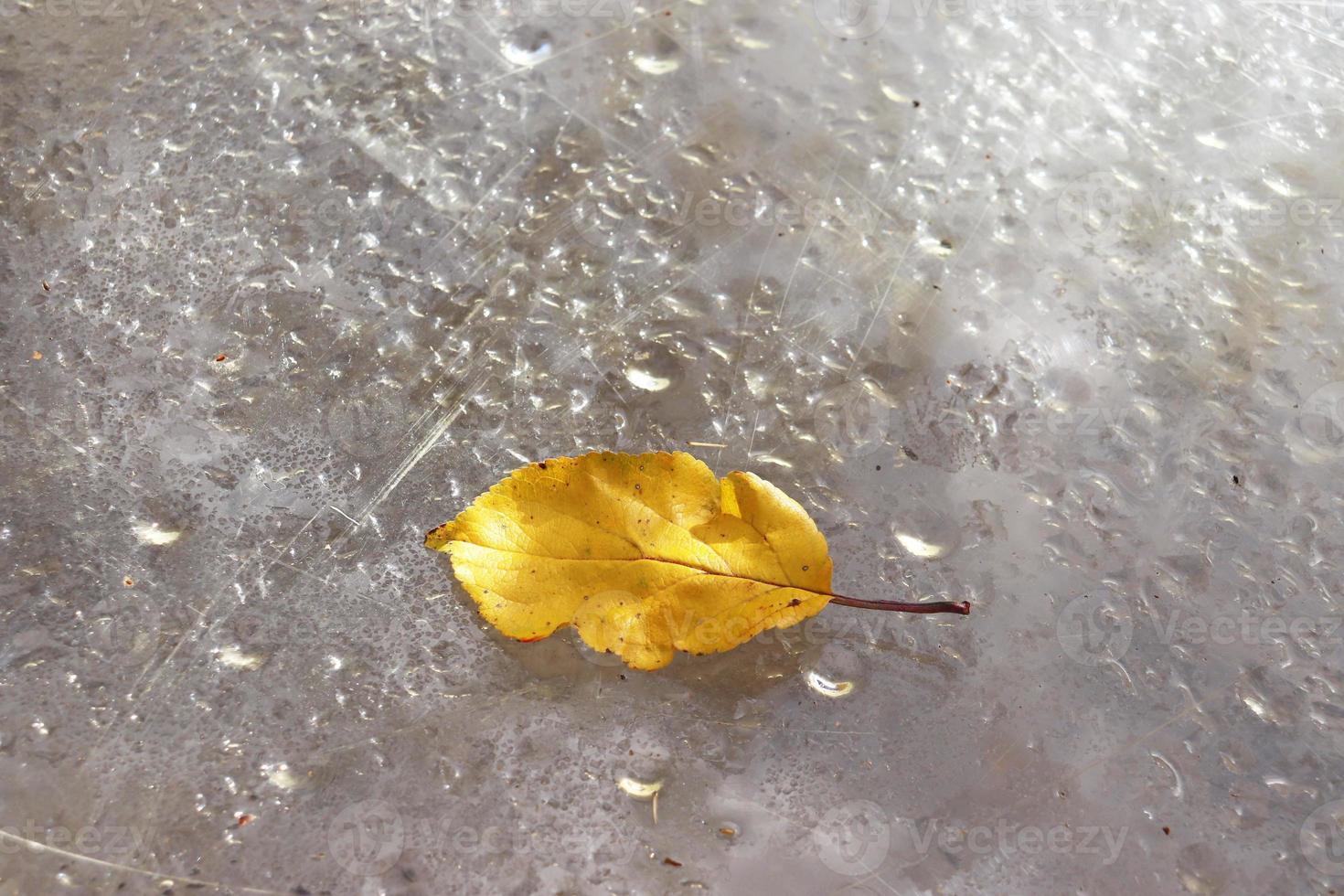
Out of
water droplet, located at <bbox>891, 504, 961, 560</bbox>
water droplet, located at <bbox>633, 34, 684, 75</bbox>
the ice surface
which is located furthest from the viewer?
water droplet, located at <bbox>633, 34, 684, 75</bbox>

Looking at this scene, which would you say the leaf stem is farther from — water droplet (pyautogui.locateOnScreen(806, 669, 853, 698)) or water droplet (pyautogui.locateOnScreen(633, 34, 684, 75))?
water droplet (pyautogui.locateOnScreen(633, 34, 684, 75))

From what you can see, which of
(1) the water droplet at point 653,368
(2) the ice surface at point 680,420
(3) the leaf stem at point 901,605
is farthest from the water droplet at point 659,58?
(3) the leaf stem at point 901,605

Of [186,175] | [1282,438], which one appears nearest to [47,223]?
[186,175]

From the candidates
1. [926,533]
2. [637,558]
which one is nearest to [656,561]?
[637,558]

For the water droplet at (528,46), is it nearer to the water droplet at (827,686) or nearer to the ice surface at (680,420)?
the ice surface at (680,420)

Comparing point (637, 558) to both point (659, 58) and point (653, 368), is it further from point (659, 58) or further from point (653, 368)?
point (659, 58)

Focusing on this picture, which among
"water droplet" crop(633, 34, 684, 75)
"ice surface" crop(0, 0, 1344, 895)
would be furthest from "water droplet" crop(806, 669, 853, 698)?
"water droplet" crop(633, 34, 684, 75)
